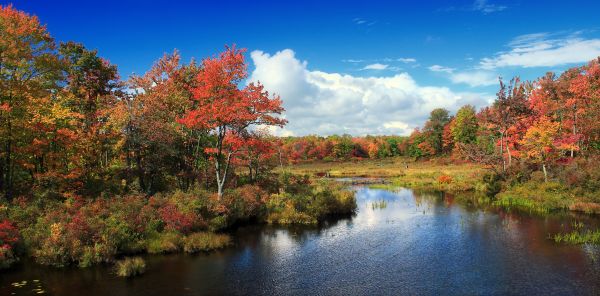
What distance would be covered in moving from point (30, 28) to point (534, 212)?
51.3m

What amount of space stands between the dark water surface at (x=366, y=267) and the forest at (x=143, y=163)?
2480mm

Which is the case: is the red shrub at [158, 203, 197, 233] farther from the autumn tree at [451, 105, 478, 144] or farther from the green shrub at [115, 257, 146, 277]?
the autumn tree at [451, 105, 478, 144]

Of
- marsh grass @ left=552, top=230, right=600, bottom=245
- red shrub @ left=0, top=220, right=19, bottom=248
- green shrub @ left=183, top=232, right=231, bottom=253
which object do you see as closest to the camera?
red shrub @ left=0, top=220, right=19, bottom=248

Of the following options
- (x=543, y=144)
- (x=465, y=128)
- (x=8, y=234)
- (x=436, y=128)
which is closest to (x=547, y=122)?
(x=543, y=144)

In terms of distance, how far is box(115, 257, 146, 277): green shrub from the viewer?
23406 mm

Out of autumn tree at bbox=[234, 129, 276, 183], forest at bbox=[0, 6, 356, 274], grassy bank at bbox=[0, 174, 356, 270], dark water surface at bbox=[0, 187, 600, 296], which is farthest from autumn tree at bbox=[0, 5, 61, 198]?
autumn tree at bbox=[234, 129, 276, 183]

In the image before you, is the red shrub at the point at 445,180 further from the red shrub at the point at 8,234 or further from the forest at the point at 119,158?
the red shrub at the point at 8,234

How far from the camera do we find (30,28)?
33500 mm

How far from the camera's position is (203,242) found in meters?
29.2

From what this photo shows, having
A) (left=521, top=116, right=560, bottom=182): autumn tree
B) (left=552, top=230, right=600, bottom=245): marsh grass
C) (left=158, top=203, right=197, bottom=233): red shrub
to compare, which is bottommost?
(left=552, top=230, right=600, bottom=245): marsh grass

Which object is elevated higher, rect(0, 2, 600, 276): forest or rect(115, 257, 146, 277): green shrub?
rect(0, 2, 600, 276): forest

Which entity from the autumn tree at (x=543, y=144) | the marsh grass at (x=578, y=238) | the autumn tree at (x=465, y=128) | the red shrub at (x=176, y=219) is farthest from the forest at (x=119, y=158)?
the autumn tree at (x=465, y=128)

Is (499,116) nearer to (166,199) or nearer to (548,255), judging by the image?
(548,255)

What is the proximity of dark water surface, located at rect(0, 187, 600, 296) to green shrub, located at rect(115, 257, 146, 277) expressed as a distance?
509 millimetres
